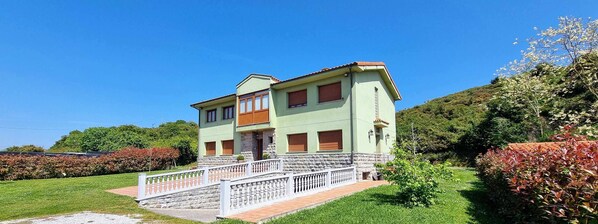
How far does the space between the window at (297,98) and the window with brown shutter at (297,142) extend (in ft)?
5.74

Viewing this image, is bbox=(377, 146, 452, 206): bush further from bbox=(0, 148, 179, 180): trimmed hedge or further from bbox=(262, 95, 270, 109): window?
bbox=(0, 148, 179, 180): trimmed hedge

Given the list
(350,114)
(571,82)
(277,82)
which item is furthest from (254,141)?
(571,82)

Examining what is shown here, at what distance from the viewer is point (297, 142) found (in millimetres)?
16984

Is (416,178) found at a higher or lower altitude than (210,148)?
lower

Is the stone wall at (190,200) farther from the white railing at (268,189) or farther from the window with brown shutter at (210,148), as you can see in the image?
the window with brown shutter at (210,148)

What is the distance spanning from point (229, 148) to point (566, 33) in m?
19.0

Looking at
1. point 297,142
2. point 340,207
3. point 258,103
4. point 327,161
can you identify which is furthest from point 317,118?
point 340,207

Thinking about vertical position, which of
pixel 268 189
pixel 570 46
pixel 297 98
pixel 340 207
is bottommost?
pixel 340 207

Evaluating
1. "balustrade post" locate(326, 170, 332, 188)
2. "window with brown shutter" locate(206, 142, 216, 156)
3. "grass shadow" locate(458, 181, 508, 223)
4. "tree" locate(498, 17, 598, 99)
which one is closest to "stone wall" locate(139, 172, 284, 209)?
"balustrade post" locate(326, 170, 332, 188)

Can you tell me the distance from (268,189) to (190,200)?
4985mm

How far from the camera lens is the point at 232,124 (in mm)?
21156

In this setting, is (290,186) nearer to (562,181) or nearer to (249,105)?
(562,181)

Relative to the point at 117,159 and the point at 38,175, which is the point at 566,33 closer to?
→ the point at 117,159

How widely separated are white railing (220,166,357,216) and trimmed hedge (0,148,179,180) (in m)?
18.1
